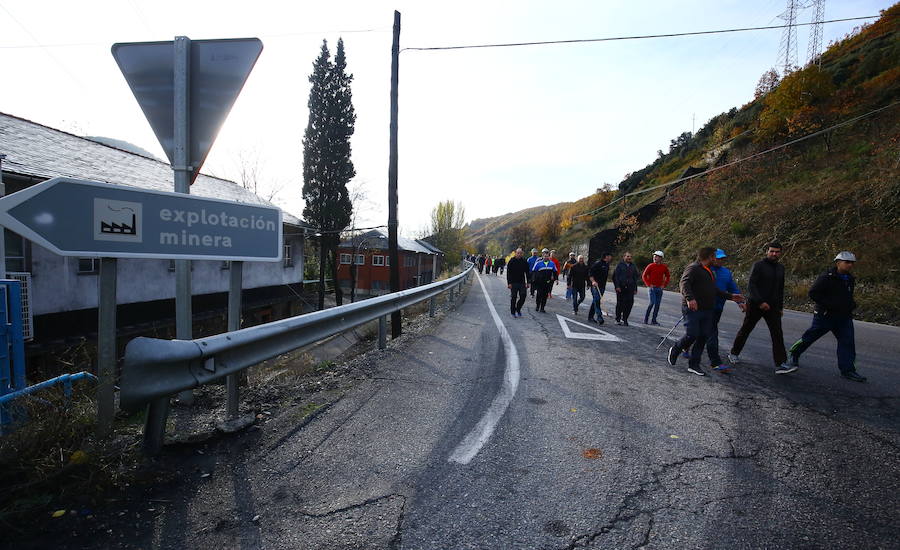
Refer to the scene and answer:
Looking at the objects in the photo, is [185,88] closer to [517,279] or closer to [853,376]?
[853,376]

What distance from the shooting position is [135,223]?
103 inches

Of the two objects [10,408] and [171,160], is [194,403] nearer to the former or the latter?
[10,408]

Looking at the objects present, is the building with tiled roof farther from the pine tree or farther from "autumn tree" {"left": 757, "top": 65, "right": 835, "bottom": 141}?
"autumn tree" {"left": 757, "top": 65, "right": 835, "bottom": 141}

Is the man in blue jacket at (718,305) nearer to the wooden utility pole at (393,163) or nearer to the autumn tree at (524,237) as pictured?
the wooden utility pole at (393,163)

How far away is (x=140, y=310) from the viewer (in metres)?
13.0

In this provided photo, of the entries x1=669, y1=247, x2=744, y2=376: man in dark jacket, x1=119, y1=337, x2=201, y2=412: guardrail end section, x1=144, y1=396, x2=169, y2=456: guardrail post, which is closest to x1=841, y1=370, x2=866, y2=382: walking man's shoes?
x1=669, y1=247, x2=744, y2=376: man in dark jacket

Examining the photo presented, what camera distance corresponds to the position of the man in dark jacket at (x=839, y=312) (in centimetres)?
519

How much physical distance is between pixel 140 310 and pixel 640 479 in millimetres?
14800

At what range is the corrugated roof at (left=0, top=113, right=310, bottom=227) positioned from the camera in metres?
9.54

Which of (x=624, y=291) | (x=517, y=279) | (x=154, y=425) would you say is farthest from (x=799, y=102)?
(x=154, y=425)

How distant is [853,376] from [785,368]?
64 cm

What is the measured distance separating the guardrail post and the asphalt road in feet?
1.07

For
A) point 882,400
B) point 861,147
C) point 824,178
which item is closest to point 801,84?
point 861,147

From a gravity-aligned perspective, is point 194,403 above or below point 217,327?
above
